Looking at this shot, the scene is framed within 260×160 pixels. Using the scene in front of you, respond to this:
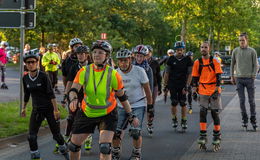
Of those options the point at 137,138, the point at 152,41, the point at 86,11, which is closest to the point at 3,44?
the point at 137,138

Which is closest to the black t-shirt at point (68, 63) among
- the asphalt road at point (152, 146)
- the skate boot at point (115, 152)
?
the asphalt road at point (152, 146)

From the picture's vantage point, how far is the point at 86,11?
38031 millimetres

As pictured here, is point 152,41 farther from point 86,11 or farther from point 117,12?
point 86,11

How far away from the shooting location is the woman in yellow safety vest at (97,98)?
570 cm

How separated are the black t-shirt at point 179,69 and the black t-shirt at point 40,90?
4.22 meters

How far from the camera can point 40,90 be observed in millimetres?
7102

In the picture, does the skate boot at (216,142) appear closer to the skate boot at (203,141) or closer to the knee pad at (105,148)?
the skate boot at (203,141)

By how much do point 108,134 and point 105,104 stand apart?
33 cm

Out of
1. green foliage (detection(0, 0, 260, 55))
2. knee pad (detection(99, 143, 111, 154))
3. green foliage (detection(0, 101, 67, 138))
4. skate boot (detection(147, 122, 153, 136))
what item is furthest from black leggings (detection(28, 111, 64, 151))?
green foliage (detection(0, 0, 260, 55))

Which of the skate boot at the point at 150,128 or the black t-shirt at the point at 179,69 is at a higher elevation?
the black t-shirt at the point at 179,69

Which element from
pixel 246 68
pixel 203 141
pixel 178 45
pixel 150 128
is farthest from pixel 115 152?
pixel 246 68

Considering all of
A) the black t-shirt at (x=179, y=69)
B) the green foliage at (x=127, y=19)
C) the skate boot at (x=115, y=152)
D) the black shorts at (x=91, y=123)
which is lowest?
the skate boot at (x=115, y=152)

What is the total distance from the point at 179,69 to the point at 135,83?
3580 millimetres

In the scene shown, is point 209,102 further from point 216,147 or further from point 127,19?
point 127,19
